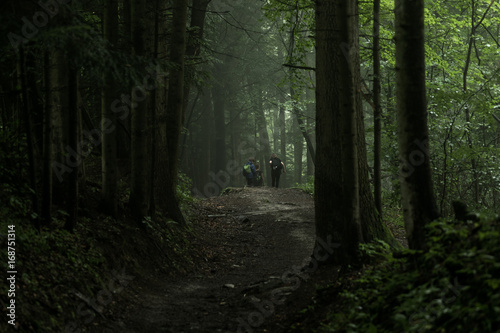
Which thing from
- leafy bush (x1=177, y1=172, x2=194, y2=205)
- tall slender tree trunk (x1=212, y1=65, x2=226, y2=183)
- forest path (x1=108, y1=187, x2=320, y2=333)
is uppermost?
tall slender tree trunk (x1=212, y1=65, x2=226, y2=183)

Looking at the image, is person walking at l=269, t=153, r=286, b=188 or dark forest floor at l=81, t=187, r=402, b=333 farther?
person walking at l=269, t=153, r=286, b=188

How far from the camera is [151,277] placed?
8.74 meters

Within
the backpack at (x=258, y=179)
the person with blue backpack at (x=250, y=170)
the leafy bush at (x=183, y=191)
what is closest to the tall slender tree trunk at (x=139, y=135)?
the leafy bush at (x=183, y=191)

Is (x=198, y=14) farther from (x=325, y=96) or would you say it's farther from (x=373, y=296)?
(x=373, y=296)

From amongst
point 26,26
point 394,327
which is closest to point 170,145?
point 26,26

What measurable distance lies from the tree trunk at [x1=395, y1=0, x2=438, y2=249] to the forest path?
223 centimetres

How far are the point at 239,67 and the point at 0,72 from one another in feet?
80.8

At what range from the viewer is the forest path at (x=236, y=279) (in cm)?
660

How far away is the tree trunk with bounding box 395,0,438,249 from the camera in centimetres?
525

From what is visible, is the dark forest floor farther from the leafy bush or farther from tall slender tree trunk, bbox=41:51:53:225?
tall slender tree trunk, bbox=41:51:53:225

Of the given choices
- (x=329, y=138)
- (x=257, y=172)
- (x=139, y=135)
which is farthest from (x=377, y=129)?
(x=257, y=172)

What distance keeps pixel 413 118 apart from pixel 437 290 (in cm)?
207

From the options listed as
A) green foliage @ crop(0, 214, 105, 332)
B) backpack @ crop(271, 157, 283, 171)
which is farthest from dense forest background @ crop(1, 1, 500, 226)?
backpack @ crop(271, 157, 283, 171)

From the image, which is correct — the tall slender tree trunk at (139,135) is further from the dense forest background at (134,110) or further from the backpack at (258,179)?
the backpack at (258,179)
